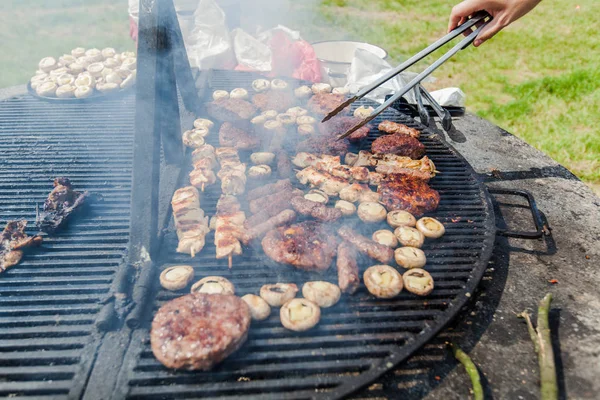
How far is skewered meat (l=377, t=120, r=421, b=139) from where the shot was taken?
4.62 meters

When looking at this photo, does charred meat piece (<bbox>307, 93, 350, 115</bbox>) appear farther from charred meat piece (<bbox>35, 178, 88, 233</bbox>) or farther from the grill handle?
charred meat piece (<bbox>35, 178, 88, 233</bbox>)

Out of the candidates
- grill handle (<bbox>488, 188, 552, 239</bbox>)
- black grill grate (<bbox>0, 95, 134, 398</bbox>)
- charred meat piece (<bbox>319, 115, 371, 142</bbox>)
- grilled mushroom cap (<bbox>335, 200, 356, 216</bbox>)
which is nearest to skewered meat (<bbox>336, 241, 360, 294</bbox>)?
grilled mushroom cap (<bbox>335, 200, 356, 216</bbox>)

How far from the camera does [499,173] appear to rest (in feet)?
15.0

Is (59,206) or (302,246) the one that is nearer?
(302,246)

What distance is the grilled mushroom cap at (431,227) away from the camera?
327cm

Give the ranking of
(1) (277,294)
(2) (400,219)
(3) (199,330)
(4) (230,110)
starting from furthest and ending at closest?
(4) (230,110), (2) (400,219), (1) (277,294), (3) (199,330)

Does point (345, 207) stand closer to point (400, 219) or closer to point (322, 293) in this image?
point (400, 219)

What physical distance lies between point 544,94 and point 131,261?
31.0 feet

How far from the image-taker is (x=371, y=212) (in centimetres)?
347

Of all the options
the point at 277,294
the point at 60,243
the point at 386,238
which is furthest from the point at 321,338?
the point at 60,243

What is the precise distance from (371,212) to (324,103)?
227 centimetres

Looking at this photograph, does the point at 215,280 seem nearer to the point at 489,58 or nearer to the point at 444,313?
the point at 444,313

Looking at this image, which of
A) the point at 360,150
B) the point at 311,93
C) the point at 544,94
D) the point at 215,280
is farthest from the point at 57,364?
the point at 544,94

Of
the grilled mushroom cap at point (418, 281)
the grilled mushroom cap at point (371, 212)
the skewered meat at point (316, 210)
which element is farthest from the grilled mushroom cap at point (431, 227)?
the skewered meat at point (316, 210)
